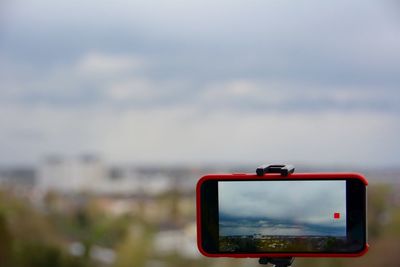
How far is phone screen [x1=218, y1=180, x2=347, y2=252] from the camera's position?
884 mm

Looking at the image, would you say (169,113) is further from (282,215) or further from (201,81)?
(282,215)

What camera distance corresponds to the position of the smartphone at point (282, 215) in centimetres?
88

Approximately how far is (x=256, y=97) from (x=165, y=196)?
0.52m

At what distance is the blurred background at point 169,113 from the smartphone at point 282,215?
4.53 feet

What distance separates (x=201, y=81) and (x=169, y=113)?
0.18m

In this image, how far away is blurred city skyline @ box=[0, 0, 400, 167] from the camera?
7.59 feet

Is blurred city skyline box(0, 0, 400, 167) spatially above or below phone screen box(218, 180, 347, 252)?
above

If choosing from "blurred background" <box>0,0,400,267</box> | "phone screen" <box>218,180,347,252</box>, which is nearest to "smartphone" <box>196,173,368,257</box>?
"phone screen" <box>218,180,347,252</box>

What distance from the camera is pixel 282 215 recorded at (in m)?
0.90

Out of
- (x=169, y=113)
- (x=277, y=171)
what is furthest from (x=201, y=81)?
(x=277, y=171)

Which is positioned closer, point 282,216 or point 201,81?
point 282,216

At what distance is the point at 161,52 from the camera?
2418 mm

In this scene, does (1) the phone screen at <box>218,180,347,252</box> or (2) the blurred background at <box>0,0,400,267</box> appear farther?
(2) the blurred background at <box>0,0,400,267</box>

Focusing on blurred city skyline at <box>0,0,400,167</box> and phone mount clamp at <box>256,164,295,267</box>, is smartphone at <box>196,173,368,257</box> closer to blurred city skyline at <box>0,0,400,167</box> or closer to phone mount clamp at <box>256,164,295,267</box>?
phone mount clamp at <box>256,164,295,267</box>
